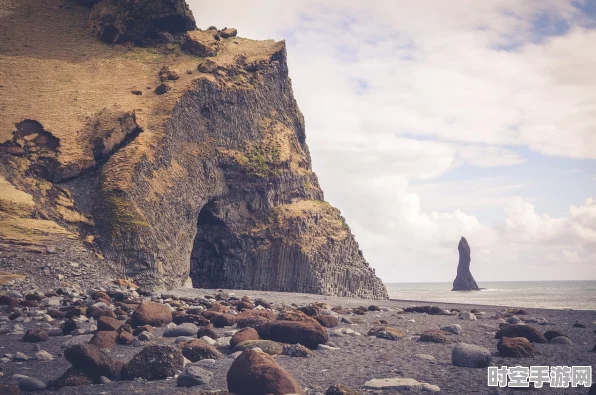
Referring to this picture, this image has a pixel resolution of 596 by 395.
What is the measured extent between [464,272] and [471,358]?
14410 cm

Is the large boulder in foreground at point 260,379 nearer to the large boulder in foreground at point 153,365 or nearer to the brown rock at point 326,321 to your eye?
the large boulder in foreground at point 153,365

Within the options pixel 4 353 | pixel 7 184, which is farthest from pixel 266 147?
pixel 4 353

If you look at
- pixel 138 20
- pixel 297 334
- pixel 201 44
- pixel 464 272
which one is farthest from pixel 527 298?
pixel 464 272

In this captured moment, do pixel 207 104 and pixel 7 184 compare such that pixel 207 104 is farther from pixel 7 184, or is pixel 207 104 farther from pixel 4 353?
pixel 4 353

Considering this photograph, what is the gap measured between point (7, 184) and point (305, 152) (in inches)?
1201

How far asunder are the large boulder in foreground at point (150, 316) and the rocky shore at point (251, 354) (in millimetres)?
29

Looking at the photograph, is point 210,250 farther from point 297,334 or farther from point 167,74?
point 297,334

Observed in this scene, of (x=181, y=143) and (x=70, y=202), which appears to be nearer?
(x=70, y=202)

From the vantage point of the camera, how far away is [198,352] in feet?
32.6

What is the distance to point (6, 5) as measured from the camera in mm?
54844

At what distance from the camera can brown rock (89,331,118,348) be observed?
35.6 feet

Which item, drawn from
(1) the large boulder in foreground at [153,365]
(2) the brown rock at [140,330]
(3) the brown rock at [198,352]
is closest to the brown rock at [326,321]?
(2) the brown rock at [140,330]

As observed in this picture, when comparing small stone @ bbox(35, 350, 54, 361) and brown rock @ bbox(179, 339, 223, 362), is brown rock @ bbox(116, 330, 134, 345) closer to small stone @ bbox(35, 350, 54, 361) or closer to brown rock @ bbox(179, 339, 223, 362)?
small stone @ bbox(35, 350, 54, 361)

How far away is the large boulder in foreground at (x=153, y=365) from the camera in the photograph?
8.43 metres
